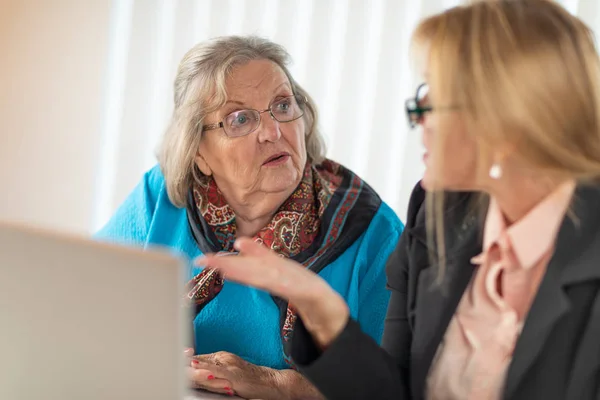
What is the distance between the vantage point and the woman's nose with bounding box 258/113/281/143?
7.05 feet

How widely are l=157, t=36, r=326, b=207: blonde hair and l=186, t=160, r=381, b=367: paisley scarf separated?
0.20 ft

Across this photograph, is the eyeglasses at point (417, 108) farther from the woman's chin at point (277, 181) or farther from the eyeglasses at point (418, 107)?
the woman's chin at point (277, 181)

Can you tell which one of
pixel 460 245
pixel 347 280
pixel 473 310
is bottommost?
pixel 347 280

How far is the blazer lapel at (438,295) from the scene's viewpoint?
1.38 meters

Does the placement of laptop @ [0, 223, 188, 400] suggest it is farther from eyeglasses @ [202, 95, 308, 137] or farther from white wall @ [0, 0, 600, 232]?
white wall @ [0, 0, 600, 232]

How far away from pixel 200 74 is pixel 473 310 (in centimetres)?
118

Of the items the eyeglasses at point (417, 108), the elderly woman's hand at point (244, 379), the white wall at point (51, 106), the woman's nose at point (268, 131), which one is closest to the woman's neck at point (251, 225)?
the woman's nose at point (268, 131)

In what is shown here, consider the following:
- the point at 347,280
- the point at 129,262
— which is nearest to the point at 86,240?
the point at 129,262

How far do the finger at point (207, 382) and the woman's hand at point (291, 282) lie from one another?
1.39 feet

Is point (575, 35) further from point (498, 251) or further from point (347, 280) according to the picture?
point (347, 280)

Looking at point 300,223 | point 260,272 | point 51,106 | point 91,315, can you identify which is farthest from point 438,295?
point 51,106

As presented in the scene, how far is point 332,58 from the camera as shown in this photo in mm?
3250

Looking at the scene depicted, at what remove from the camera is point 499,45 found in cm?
118

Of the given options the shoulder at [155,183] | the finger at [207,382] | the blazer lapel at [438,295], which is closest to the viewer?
the blazer lapel at [438,295]
